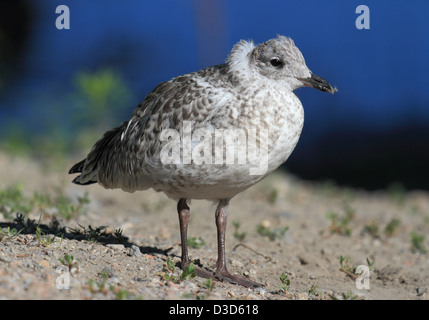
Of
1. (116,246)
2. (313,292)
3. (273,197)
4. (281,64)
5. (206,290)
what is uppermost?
(281,64)

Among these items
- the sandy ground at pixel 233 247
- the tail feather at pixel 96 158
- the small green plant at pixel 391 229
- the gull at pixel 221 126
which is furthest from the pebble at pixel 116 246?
the small green plant at pixel 391 229

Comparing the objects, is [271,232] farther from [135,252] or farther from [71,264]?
[71,264]

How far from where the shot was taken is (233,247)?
621 centimetres

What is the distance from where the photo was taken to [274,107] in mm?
4551

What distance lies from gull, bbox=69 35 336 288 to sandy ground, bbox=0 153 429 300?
0.56 meters

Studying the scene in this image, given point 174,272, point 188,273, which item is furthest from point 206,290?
point 174,272

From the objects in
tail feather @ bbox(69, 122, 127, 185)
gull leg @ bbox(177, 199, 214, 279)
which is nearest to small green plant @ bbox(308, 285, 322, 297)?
gull leg @ bbox(177, 199, 214, 279)

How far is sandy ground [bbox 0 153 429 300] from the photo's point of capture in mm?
4168

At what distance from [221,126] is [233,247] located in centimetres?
209

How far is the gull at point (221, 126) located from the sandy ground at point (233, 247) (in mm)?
558

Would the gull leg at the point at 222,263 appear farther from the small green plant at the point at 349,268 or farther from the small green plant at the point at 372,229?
the small green plant at the point at 372,229

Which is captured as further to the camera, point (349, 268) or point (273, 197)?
point (273, 197)

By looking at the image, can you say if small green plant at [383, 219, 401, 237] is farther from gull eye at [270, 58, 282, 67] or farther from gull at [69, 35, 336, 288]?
gull eye at [270, 58, 282, 67]

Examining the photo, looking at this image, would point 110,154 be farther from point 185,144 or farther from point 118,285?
point 118,285
